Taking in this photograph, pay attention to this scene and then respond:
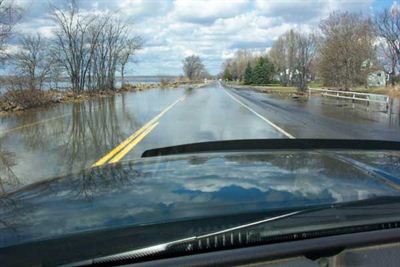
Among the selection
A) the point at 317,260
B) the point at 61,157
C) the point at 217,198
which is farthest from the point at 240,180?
the point at 61,157

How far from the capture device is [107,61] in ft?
198

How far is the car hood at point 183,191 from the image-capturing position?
202cm

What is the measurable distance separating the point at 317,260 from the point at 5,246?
43.7 inches

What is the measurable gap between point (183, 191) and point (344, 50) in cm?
5320

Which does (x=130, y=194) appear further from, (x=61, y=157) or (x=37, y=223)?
(x=61, y=157)

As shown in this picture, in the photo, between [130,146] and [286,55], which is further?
[286,55]

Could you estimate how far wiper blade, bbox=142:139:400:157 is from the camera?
166 inches

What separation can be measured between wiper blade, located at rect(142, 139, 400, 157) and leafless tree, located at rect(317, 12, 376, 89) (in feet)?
166

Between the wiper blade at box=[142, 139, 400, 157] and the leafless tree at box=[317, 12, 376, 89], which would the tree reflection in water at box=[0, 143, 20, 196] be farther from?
the leafless tree at box=[317, 12, 376, 89]

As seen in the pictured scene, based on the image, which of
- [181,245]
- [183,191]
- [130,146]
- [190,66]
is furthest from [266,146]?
[190,66]

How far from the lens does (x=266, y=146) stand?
432 cm

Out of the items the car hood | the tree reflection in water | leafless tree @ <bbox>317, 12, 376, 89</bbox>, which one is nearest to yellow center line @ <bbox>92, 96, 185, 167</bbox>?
the tree reflection in water

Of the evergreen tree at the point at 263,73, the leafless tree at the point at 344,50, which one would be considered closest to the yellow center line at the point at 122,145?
Result: the leafless tree at the point at 344,50

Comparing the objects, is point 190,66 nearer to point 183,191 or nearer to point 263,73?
point 263,73
